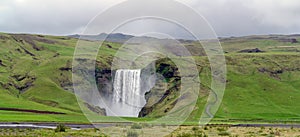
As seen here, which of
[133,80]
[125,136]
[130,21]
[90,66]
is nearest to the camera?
[130,21]

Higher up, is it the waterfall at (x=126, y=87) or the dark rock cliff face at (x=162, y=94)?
the waterfall at (x=126, y=87)

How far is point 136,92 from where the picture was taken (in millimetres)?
167750

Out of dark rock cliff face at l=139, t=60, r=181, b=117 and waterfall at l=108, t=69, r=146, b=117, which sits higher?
waterfall at l=108, t=69, r=146, b=117

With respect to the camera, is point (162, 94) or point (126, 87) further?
point (126, 87)

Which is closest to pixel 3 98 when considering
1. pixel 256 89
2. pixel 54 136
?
pixel 256 89

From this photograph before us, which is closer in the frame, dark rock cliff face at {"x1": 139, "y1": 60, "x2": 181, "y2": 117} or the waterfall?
dark rock cliff face at {"x1": 139, "y1": 60, "x2": 181, "y2": 117}

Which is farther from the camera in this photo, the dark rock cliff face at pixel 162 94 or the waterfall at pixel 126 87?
the waterfall at pixel 126 87

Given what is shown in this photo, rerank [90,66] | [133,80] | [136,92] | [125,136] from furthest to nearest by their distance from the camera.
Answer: [90,66] → [133,80] → [136,92] → [125,136]

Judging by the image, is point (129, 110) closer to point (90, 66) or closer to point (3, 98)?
point (90, 66)

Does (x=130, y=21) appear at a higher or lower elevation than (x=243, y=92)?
lower

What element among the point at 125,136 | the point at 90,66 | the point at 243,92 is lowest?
the point at 125,136

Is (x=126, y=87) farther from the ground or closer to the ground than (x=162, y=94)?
farther from the ground

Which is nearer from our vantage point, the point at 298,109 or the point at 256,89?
the point at 298,109

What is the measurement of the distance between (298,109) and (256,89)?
80.6 feet
